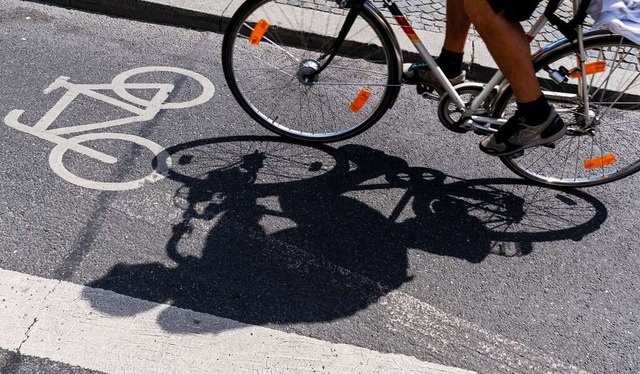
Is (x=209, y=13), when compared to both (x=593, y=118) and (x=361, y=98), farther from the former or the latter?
(x=593, y=118)

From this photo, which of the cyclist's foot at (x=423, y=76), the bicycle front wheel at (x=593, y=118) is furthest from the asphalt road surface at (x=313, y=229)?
the cyclist's foot at (x=423, y=76)

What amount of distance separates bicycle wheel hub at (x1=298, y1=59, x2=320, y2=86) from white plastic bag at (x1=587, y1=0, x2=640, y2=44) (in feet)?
5.01

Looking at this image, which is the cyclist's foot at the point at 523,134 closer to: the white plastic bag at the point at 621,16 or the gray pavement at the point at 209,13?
the white plastic bag at the point at 621,16

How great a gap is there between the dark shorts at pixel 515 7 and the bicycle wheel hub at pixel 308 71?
3.66 ft

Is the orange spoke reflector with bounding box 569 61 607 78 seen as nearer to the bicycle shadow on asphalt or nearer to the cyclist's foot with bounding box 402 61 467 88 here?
the cyclist's foot with bounding box 402 61 467 88

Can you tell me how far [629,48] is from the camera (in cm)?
314

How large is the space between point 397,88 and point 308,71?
1.79 feet

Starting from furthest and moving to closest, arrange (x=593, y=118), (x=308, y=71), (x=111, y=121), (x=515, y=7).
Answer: (x=111, y=121) → (x=308, y=71) → (x=593, y=118) → (x=515, y=7)

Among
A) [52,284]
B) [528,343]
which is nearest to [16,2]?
[52,284]

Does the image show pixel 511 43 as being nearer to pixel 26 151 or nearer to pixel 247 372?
pixel 247 372

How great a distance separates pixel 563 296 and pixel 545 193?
2.74 feet

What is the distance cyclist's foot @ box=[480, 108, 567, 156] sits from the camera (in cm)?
314

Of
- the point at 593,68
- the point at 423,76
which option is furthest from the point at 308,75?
the point at 593,68

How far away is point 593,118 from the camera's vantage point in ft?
11.0
